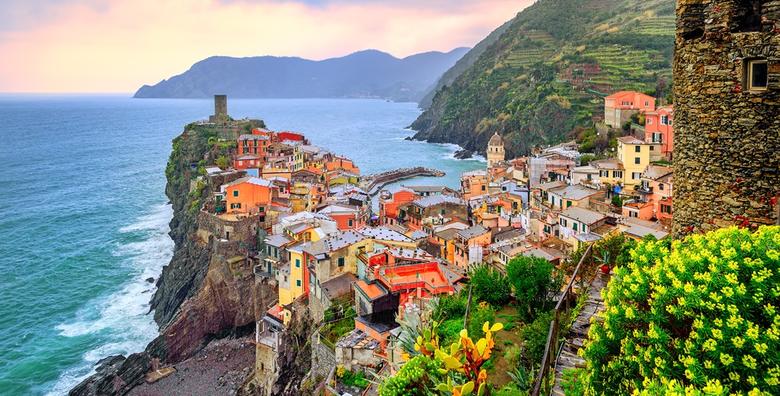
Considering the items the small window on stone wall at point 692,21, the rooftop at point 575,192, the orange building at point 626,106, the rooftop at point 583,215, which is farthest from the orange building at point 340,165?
the small window on stone wall at point 692,21

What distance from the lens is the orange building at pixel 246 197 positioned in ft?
128

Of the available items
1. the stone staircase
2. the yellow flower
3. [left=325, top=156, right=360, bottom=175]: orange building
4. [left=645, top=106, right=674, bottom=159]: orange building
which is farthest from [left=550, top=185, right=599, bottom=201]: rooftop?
[left=325, top=156, right=360, bottom=175]: orange building

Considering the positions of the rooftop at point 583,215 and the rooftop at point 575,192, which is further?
the rooftop at point 575,192

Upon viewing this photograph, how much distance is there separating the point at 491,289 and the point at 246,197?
26.4m

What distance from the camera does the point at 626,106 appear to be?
52594 mm

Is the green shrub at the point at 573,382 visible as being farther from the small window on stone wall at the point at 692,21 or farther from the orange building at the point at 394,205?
the orange building at the point at 394,205

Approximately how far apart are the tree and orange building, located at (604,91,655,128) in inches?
1565

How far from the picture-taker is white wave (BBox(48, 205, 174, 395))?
31244 millimetres

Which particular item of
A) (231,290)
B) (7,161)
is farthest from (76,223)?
(7,161)

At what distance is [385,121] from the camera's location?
182m

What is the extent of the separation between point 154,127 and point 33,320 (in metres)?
135

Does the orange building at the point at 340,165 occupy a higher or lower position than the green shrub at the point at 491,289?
higher

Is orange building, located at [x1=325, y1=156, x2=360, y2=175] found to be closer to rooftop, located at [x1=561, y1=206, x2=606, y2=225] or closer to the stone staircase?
rooftop, located at [x1=561, y1=206, x2=606, y2=225]

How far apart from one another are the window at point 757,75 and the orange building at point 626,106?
47.7m
